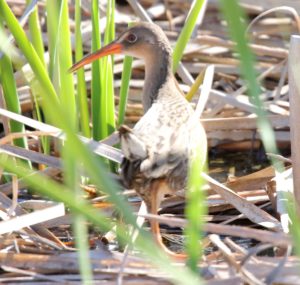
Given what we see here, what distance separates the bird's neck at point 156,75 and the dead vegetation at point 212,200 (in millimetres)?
456

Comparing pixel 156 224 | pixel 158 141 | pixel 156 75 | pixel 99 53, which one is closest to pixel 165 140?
pixel 158 141

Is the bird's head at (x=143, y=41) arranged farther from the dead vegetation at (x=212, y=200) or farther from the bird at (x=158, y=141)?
the dead vegetation at (x=212, y=200)

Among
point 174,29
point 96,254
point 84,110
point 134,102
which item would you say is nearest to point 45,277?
point 96,254

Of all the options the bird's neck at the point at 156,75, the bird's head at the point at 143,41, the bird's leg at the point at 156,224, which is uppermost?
the bird's head at the point at 143,41

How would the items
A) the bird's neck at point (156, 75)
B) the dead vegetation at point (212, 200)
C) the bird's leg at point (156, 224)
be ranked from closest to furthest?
the dead vegetation at point (212, 200)
the bird's leg at point (156, 224)
the bird's neck at point (156, 75)

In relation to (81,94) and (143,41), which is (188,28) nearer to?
(143,41)

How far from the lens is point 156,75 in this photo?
4.57 m

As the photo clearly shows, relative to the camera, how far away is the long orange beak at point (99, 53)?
4235 mm

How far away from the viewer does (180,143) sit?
3568mm

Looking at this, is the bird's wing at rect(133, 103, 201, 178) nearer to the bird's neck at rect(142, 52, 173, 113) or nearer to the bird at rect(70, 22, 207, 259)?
the bird at rect(70, 22, 207, 259)

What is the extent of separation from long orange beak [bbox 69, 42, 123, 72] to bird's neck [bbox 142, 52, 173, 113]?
24 centimetres

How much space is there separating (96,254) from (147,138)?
463mm

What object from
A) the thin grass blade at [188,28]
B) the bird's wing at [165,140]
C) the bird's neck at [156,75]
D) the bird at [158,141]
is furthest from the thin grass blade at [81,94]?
the bird's wing at [165,140]

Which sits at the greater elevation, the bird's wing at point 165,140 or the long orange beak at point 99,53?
the long orange beak at point 99,53
